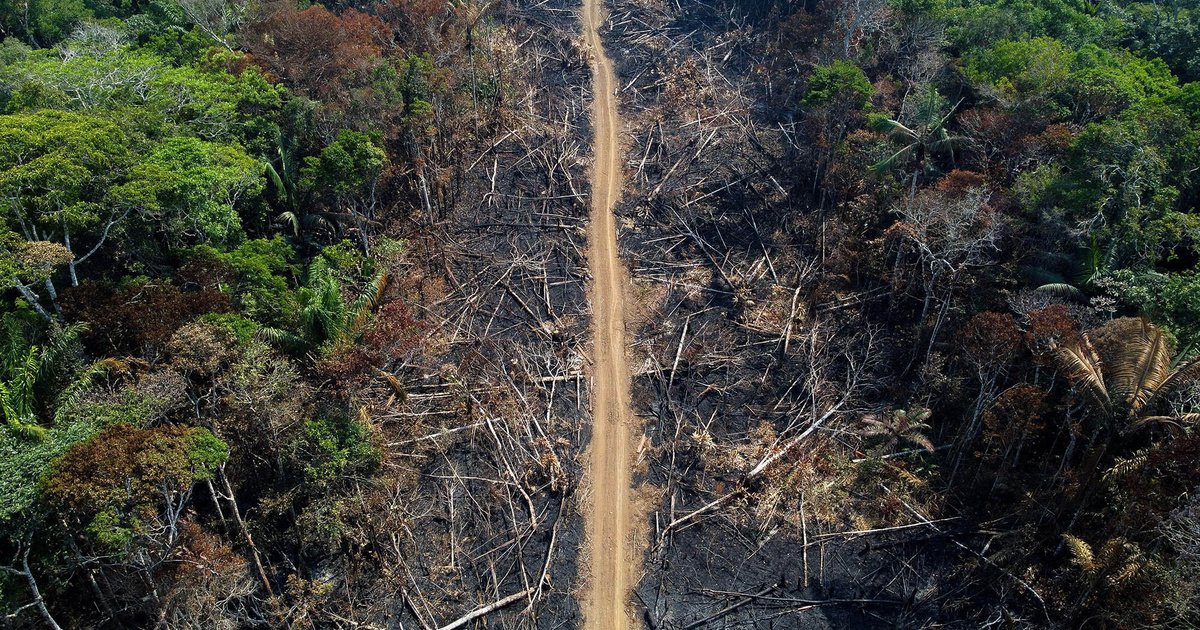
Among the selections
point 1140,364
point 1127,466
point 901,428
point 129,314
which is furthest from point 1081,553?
point 129,314

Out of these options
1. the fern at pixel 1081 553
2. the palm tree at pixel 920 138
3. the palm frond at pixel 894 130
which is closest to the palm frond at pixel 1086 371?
the fern at pixel 1081 553

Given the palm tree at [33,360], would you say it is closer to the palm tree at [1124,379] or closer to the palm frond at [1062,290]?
the palm tree at [1124,379]

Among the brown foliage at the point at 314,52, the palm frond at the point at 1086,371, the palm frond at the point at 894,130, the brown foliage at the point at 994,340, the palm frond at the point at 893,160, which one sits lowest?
the brown foliage at the point at 994,340

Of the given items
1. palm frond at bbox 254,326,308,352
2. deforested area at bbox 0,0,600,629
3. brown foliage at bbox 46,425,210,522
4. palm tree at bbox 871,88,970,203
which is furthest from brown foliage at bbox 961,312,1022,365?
brown foliage at bbox 46,425,210,522

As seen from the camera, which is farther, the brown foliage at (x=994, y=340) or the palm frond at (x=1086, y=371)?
the brown foliage at (x=994, y=340)

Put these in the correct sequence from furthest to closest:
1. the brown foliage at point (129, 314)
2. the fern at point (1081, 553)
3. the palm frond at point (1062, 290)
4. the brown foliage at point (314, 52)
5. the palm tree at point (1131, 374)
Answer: the brown foliage at point (314, 52), the palm frond at point (1062, 290), the brown foliage at point (129, 314), the fern at point (1081, 553), the palm tree at point (1131, 374)

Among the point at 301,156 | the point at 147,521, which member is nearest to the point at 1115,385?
the point at 147,521

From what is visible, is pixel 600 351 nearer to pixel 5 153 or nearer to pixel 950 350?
pixel 950 350
